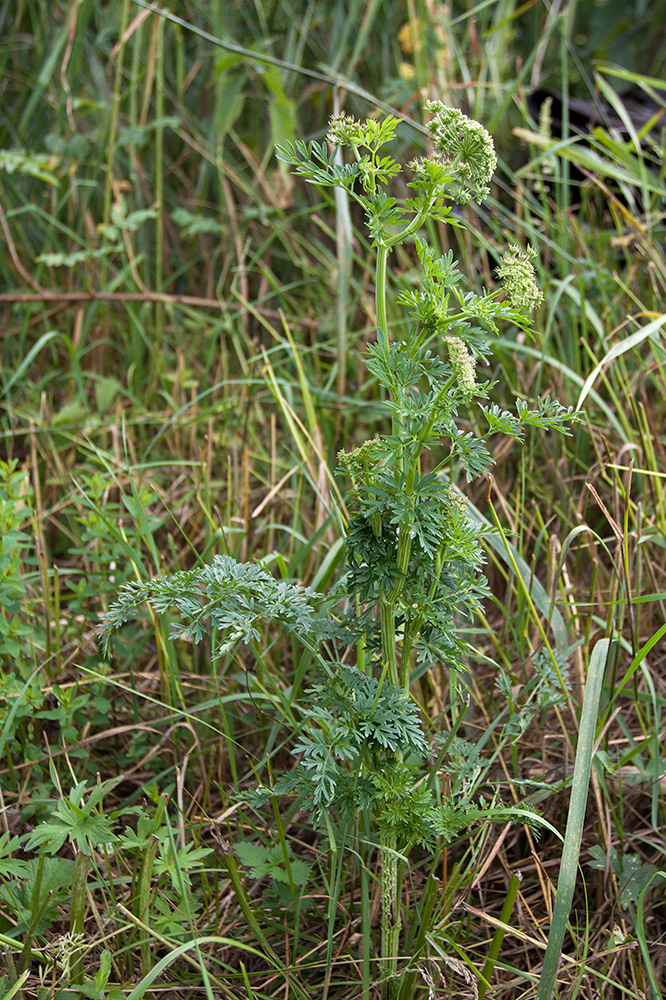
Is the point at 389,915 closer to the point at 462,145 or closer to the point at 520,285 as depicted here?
the point at 520,285

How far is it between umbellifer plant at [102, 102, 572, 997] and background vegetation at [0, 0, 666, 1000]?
0.15m

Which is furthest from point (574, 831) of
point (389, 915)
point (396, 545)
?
point (396, 545)

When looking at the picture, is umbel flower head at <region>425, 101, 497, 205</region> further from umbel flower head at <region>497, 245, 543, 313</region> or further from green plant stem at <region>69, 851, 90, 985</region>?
green plant stem at <region>69, 851, 90, 985</region>

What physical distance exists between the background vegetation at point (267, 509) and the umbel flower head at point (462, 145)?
0.59 metres

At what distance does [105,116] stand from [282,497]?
5.45 feet

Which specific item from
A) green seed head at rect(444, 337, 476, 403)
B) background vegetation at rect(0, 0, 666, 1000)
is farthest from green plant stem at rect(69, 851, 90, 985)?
green seed head at rect(444, 337, 476, 403)

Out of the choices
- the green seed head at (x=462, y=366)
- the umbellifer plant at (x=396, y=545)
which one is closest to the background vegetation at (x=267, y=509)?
the umbellifer plant at (x=396, y=545)

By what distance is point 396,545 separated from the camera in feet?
3.64

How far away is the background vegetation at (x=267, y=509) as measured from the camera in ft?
4.10

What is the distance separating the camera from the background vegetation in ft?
4.10

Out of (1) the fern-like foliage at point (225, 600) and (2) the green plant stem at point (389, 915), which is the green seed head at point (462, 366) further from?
(2) the green plant stem at point (389, 915)

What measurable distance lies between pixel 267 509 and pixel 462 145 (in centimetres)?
114

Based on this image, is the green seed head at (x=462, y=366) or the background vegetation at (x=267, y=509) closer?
the green seed head at (x=462, y=366)

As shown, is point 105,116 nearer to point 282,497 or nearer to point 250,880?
point 282,497
